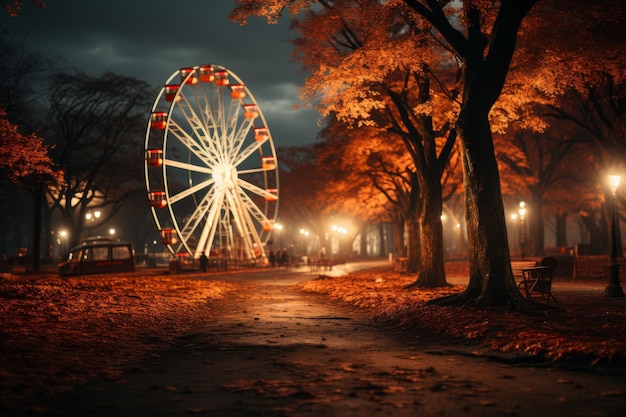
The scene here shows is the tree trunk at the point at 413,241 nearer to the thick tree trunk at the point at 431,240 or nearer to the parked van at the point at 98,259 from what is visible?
the thick tree trunk at the point at 431,240

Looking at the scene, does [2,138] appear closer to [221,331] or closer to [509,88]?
[221,331]

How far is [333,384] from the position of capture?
7.73 metres

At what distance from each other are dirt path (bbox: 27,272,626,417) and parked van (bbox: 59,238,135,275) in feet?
90.5

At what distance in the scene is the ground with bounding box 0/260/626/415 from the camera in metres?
8.48

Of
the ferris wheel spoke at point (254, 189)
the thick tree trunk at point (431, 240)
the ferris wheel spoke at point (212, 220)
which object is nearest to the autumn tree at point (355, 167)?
the ferris wheel spoke at point (254, 189)

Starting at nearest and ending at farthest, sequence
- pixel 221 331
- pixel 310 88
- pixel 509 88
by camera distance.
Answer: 1. pixel 221 331
2. pixel 509 88
3. pixel 310 88

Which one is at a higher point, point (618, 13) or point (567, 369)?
point (618, 13)

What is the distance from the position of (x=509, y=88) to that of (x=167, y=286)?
13040mm

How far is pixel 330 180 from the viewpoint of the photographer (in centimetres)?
4275

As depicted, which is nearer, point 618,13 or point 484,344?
point 484,344

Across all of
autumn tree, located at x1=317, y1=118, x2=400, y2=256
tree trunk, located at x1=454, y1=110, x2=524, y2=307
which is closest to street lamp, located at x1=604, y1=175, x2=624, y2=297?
tree trunk, located at x1=454, y1=110, x2=524, y2=307

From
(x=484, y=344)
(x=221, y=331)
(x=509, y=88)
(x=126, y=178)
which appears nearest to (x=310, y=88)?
(x=509, y=88)

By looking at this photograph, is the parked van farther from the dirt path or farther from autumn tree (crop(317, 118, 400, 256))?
the dirt path

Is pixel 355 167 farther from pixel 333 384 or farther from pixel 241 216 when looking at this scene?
pixel 333 384
